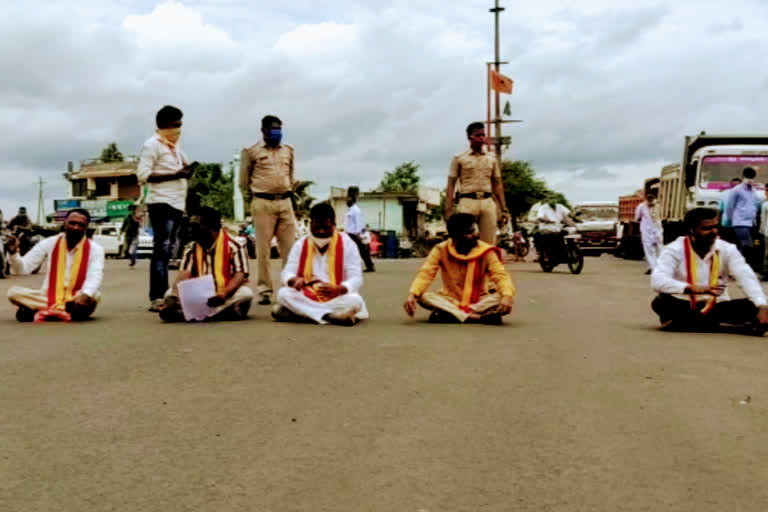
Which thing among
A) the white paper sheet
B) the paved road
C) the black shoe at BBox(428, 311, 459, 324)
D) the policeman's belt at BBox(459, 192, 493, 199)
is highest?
the policeman's belt at BBox(459, 192, 493, 199)

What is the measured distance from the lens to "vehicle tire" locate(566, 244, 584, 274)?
21531 millimetres

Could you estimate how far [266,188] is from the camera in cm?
1197

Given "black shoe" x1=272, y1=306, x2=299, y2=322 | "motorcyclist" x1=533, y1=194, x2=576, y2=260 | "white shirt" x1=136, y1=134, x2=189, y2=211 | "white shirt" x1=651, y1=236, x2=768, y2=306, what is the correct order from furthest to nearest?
"motorcyclist" x1=533, y1=194, x2=576, y2=260
"white shirt" x1=136, y1=134, x2=189, y2=211
"black shoe" x1=272, y1=306, x2=299, y2=322
"white shirt" x1=651, y1=236, x2=768, y2=306

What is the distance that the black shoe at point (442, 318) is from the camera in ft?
32.7

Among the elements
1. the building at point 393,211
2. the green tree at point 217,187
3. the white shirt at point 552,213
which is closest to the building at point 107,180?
the green tree at point 217,187

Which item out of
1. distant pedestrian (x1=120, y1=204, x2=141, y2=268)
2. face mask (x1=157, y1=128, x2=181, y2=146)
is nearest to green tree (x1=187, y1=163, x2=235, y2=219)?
distant pedestrian (x1=120, y1=204, x2=141, y2=268)

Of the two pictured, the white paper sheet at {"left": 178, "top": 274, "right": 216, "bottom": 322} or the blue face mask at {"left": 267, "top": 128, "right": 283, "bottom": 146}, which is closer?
the white paper sheet at {"left": 178, "top": 274, "right": 216, "bottom": 322}

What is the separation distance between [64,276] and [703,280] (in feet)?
18.7

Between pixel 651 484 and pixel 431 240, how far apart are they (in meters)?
39.4

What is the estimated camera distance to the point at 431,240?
143 feet

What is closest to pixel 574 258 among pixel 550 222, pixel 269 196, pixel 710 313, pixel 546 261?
pixel 546 261

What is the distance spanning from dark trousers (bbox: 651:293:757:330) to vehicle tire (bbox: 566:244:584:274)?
11865mm

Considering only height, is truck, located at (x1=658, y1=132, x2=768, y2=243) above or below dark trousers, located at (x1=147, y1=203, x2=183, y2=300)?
above

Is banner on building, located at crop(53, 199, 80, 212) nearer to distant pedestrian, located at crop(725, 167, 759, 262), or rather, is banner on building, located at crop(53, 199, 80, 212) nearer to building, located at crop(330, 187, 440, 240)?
building, located at crop(330, 187, 440, 240)
